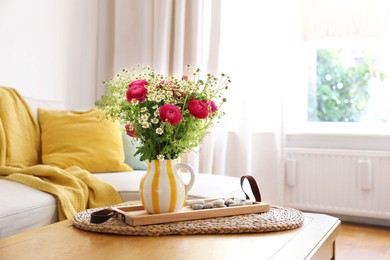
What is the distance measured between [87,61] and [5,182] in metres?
1.83

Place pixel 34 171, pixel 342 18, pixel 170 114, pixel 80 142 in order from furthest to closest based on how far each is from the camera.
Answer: pixel 342 18, pixel 80 142, pixel 34 171, pixel 170 114

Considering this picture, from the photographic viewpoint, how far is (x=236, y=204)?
1.58 metres

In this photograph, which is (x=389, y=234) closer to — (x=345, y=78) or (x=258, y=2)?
(x=345, y=78)

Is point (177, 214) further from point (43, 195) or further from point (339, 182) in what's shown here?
point (339, 182)

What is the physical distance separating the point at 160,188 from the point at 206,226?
0.18 metres

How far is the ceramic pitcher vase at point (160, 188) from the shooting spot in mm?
1438

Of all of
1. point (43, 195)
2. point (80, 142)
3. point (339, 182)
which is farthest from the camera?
point (339, 182)

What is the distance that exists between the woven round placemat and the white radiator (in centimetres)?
188

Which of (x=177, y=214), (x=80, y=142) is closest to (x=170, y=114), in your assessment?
(x=177, y=214)

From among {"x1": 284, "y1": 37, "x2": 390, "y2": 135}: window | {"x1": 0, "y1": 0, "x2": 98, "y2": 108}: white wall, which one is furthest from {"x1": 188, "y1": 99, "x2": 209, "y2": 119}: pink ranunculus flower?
{"x1": 284, "y1": 37, "x2": 390, "y2": 135}: window

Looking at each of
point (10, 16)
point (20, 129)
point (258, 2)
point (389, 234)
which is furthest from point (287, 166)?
point (10, 16)

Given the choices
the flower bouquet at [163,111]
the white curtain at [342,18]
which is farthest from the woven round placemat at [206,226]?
the white curtain at [342,18]

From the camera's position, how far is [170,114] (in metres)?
1.36

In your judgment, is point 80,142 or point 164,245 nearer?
point 164,245
